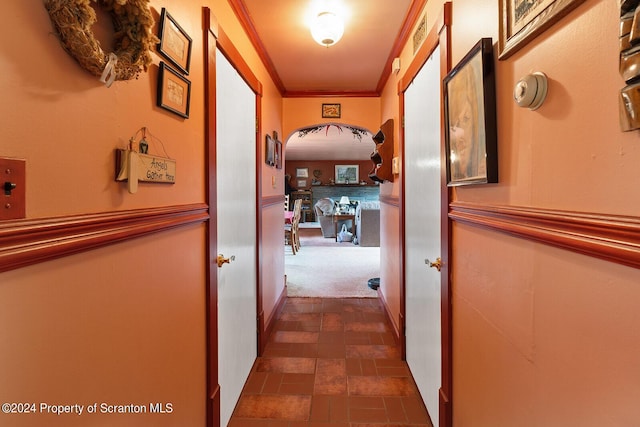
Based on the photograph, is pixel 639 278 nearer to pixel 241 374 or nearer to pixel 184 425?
pixel 184 425

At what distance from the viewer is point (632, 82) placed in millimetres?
516

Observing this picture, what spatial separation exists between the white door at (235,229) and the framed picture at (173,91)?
0.36 metres

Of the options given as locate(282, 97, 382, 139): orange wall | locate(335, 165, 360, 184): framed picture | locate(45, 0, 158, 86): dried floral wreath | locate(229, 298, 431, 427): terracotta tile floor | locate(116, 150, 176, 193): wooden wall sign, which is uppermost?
locate(335, 165, 360, 184): framed picture

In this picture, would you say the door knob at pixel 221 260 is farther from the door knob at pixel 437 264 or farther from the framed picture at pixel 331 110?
the framed picture at pixel 331 110

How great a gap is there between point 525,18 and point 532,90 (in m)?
0.21

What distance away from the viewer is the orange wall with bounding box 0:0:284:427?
22.5 inches

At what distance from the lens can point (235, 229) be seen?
1848 mm

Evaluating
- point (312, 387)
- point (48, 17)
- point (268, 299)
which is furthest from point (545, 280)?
point (268, 299)

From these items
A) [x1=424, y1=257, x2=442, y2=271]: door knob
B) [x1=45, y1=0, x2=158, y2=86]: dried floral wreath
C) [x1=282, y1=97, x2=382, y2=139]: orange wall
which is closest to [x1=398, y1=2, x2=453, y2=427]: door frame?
[x1=424, y1=257, x2=442, y2=271]: door knob

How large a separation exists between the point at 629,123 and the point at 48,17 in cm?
107

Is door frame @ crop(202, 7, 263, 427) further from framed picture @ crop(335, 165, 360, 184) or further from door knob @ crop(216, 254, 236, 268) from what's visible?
framed picture @ crop(335, 165, 360, 184)

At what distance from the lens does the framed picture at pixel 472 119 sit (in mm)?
999

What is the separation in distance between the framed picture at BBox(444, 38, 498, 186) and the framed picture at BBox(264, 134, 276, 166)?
1610 millimetres

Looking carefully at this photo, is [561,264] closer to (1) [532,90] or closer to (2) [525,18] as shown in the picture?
(1) [532,90]
